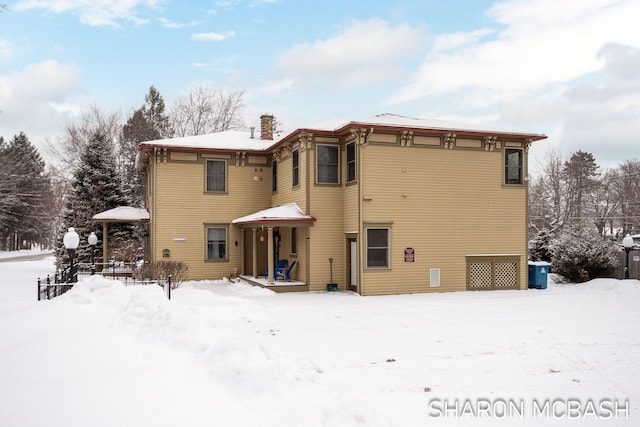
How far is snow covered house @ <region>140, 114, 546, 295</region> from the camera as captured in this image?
58.2 feet

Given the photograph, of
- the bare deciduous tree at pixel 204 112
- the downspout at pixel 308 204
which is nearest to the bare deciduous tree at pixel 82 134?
the bare deciduous tree at pixel 204 112

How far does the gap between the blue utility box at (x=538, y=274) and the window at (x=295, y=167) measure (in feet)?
30.4

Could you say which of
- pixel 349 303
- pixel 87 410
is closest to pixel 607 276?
pixel 349 303

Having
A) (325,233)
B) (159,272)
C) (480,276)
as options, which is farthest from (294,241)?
(480,276)

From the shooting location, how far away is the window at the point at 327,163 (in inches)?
738

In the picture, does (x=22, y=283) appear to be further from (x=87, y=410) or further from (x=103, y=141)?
(x=87, y=410)

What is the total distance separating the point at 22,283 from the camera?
864 inches

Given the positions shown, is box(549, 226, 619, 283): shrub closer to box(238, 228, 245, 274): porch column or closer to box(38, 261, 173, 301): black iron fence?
box(238, 228, 245, 274): porch column

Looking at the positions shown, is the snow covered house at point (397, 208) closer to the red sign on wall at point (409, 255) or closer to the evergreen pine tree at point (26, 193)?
the red sign on wall at point (409, 255)

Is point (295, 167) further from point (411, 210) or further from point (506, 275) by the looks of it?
point (506, 275)

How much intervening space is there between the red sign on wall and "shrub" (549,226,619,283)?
6.93 metres

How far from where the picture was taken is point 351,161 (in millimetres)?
18328

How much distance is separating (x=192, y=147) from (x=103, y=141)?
31.0 ft

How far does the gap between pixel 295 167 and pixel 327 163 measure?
1566mm
